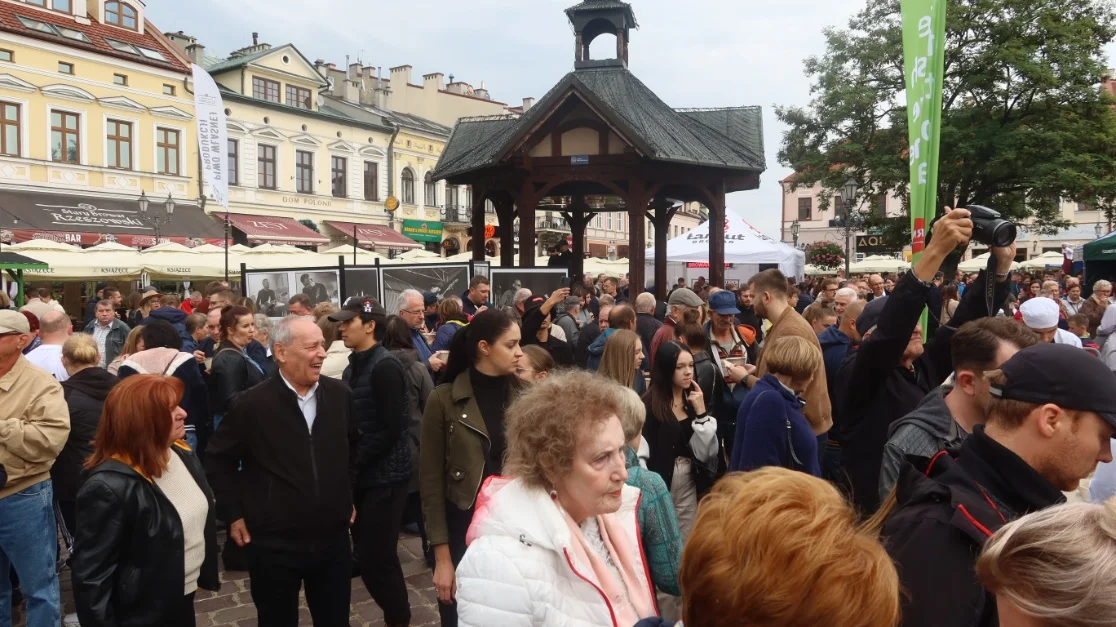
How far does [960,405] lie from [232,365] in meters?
4.96

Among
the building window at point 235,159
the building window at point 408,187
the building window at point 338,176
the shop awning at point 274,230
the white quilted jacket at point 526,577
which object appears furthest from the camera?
the building window at point 408,187

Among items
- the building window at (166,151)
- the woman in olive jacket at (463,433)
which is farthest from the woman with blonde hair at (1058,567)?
the building window at (166,151)

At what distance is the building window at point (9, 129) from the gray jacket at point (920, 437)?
33.5 m

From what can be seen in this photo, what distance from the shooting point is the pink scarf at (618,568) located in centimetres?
201

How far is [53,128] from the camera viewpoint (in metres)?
29.5

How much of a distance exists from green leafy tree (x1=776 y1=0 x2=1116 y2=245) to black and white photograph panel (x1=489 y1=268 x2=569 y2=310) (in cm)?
1902

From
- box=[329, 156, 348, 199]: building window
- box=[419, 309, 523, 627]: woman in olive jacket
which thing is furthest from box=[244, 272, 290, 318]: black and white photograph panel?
box=[329, 156, 348, 199]: building window

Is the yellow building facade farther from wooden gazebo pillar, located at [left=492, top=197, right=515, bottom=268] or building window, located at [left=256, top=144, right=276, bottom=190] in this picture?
wooden gazebo pillar, located at [left=492, top=197, right=515, bottom=268]

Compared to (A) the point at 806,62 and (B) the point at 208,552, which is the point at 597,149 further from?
(A) the point at 806,62

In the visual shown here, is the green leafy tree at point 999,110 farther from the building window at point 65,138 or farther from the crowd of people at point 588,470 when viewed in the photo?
the building window at point 65,138

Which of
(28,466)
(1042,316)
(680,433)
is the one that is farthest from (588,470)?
(1042,316)

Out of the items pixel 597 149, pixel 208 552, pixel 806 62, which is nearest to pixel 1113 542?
pixel 208 552

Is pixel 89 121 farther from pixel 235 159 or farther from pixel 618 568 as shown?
pixel 618 568

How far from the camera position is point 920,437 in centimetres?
284
